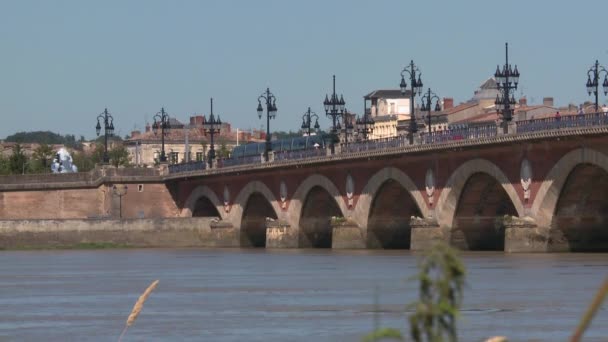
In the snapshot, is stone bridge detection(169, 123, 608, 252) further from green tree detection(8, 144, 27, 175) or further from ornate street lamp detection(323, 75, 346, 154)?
green tree detection(8, 144, 27, 175)

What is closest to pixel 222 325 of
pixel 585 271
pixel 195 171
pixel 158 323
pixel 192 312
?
pixel 158 323

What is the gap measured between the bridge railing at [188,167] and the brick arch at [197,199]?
1105mm

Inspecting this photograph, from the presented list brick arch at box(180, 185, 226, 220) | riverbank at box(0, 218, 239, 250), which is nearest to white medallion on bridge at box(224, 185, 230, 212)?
brick arch at box(180, 185, 226, 220)

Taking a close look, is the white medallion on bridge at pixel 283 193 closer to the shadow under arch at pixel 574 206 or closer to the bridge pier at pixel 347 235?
the bridge pier at pixel 347 235

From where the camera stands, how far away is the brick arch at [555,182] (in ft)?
146

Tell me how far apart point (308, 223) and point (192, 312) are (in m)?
43.8

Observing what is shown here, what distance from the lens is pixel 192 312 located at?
77.7 ft

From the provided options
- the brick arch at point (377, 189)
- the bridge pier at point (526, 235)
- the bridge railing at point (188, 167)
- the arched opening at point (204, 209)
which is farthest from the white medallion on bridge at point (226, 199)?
the bridge pier at point (526, 235)

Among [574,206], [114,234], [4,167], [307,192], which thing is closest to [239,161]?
[114,234]

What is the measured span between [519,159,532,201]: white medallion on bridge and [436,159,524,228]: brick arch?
111cm

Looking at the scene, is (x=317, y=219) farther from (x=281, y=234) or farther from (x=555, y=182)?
(x=555, y=182)

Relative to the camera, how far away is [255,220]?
7431cm

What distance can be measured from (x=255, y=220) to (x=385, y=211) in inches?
581

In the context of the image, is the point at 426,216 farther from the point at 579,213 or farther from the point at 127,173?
the point at 127,173
